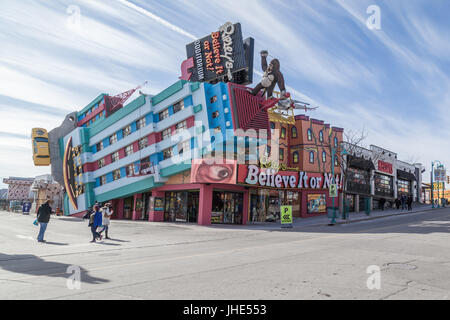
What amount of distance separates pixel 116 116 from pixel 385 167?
124 ft

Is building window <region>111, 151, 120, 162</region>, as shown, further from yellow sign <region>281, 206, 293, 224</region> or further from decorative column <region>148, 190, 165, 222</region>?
yellow sign <region>281, 206, 293, 224</region>

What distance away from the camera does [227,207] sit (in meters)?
31.2

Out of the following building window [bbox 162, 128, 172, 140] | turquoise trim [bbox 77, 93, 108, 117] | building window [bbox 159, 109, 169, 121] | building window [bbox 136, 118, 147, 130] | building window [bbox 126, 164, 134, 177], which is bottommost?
building window [bbox 126, 164, 134, 177]

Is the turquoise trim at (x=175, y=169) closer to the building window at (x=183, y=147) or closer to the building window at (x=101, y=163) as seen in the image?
the building window at (x=183, y=147)

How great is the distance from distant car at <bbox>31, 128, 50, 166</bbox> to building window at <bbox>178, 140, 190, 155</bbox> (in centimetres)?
3513

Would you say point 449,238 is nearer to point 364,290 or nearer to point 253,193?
point 364,290

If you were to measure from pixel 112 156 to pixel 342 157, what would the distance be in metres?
28.0

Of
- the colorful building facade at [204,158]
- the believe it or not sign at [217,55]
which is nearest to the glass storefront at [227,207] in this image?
the colorful building facade at [204,158]

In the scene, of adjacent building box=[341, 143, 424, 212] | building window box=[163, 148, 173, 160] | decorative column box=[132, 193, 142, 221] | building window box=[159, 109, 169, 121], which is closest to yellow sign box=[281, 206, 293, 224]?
adjacent building box=[341, 143, 424, 212]

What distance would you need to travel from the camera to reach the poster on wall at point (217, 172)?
2766cm

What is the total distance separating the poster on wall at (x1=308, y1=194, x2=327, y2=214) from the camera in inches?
1477

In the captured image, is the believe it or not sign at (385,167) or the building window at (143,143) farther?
the believe it or not sign at (385,167)

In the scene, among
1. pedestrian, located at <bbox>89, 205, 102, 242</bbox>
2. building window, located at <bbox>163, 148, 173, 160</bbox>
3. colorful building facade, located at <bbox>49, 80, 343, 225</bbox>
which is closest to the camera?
pedestrian, located at <bbox>89, 205, 102, 242</bbox>

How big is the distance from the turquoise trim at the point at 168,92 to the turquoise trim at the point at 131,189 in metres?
8.09
